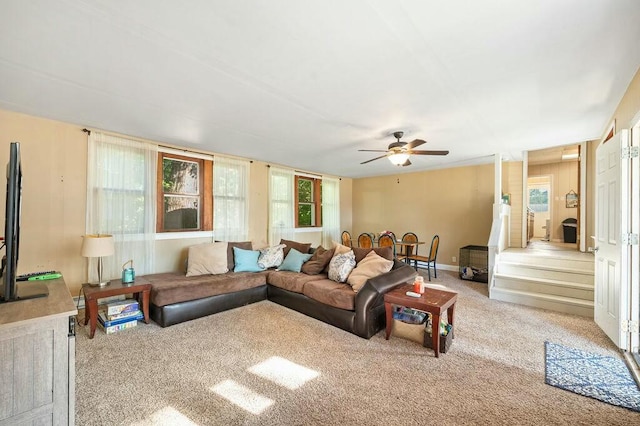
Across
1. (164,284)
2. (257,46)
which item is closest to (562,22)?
(257,46)

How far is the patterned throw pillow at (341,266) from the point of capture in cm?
374

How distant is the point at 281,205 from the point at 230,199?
1.33 meters

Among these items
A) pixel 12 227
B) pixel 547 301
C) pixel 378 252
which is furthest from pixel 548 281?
pixel 12 227

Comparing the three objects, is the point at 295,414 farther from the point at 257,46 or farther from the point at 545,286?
the point at 545,286

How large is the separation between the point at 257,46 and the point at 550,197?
9.84 m

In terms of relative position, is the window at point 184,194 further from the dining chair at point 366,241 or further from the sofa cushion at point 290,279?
the dining chair at point 366,241

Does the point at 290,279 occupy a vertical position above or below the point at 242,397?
above

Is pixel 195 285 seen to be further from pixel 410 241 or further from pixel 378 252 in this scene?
pixel 410 241

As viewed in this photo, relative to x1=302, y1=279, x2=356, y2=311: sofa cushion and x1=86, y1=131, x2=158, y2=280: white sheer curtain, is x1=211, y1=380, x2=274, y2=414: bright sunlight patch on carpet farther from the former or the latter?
x1=86, y1=131, x2=158, y2=280: white sheer curtain

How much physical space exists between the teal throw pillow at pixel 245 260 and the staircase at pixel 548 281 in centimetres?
382

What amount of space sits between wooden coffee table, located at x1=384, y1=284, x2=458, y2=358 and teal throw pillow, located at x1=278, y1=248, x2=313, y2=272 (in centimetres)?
173

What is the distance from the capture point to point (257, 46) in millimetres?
2014

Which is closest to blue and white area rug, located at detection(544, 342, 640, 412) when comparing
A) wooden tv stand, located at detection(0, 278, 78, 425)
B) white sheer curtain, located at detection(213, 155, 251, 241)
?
wooden tv stand, located at detection(0, 278, 78, 425)

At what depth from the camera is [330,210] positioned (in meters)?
7.68
